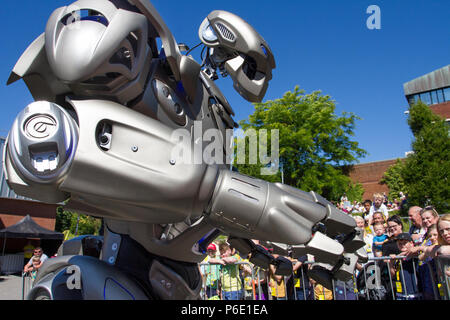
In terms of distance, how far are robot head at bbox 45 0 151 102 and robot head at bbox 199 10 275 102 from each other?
1.48ft

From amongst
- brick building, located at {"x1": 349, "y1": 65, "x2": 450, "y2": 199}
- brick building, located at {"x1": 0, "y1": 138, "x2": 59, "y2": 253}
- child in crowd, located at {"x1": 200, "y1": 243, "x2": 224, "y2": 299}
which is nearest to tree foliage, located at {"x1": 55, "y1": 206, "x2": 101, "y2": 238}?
brick building, located at {"x1": 0, "y1": 138, "x2": 59, "y2": 253}

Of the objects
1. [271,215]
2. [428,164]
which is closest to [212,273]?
[271,215]

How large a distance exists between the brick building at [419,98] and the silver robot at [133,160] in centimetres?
2259

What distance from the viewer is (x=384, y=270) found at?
3.60 meters

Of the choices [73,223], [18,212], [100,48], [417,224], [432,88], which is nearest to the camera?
[100,48]

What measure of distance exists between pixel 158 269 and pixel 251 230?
65 cm

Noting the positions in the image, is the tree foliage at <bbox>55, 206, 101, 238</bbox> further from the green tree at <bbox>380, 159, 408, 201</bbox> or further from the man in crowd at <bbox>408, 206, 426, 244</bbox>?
the man in crowd at <bbox>408, 206, 426, 244</bbox>

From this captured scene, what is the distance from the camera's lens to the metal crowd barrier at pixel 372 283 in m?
2.81

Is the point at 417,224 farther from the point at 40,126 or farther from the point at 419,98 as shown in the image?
the point at 419,98

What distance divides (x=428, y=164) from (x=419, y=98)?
1209cm

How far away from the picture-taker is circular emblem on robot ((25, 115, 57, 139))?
1.40 metres

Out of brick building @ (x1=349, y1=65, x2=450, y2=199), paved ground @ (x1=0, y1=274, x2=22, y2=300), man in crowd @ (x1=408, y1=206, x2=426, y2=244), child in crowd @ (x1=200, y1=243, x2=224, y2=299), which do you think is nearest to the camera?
man in crowd @ (x1=408, y1=206, x2=426, y2=244)

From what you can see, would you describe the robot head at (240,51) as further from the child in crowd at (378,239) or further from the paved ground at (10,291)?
the paved ground at (10,291)

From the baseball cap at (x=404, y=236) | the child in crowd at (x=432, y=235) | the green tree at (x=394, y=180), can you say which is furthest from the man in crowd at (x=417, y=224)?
the green tree at (x=394, y=180)
